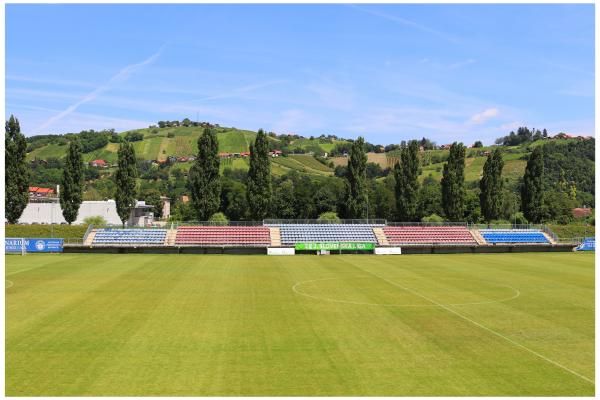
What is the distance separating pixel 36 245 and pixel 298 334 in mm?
55224

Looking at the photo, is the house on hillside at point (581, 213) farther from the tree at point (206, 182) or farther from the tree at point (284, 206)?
the tree at point (206, 182)

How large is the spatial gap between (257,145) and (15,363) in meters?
66.4

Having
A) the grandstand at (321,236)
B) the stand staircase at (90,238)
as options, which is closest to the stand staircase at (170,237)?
the grandstand at (321,236)

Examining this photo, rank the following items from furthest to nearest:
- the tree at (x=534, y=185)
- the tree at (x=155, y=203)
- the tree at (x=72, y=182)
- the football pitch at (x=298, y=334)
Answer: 1. the tree at (x=155, y=203)
2. the tree at (x=534, y=185)
3. the tree at (x=72, y=182)
4. the football pitch at (x=298, y=334)

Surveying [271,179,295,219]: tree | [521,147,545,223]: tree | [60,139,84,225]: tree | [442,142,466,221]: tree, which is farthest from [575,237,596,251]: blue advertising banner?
[60,139,84,225]: tree

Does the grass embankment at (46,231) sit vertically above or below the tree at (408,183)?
below

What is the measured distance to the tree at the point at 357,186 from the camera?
8650 cm

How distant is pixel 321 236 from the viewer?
7894 centimetres

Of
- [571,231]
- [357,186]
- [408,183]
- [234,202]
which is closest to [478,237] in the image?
[408,183]

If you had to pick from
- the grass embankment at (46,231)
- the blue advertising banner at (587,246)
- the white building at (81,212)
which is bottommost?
the blue advertising banner at (587,246)

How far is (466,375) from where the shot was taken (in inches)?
716

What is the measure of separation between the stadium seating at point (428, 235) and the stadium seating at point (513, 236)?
102 inches

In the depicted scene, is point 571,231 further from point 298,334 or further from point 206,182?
point 298,334

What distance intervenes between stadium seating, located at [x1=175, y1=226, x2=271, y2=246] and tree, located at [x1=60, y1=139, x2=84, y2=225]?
16965 mm
